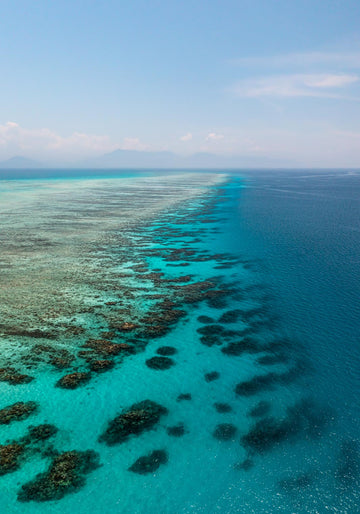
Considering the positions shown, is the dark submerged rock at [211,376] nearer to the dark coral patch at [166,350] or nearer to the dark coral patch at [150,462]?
the dark coral patch at [166,350]

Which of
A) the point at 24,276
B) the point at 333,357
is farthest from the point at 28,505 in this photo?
the point at 24,276

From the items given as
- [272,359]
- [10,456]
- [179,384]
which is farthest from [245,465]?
[10,456]

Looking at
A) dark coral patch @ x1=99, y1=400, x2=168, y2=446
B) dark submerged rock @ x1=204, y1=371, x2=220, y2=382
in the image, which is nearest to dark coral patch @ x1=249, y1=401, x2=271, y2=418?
dark submerged rock @ x1=204, y1=371, x2=220, y2=382

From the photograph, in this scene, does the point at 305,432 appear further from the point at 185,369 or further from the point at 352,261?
the point at 352,261

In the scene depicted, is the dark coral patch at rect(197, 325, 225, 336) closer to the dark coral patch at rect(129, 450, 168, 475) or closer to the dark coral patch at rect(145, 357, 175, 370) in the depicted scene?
the dark coral patch at rect(145, 357, 175, 370)

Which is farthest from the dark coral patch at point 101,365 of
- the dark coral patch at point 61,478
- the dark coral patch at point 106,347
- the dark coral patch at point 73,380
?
the dark coral patch at point 61,478

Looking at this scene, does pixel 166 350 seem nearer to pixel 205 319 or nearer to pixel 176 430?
pixel 205 319
